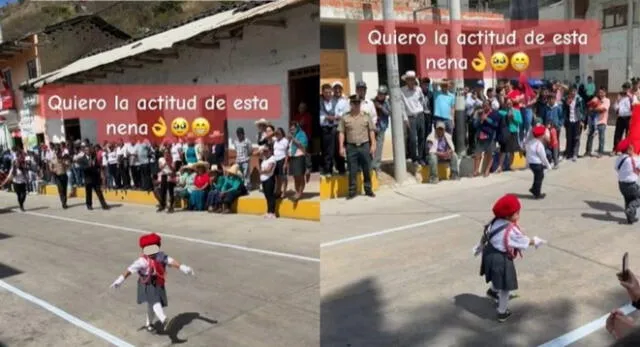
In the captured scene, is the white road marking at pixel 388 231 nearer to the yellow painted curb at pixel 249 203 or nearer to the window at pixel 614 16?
the yellow painted curb at pixel 249 203

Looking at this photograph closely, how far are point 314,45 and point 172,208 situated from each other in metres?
2.69

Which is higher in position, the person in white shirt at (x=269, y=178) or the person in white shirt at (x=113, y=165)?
the person in white shirt at (x=113, y=165)

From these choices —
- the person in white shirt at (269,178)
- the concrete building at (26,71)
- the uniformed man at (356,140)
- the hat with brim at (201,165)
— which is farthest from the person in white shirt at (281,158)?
the concrete building at (26,71)

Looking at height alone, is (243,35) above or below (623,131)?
above

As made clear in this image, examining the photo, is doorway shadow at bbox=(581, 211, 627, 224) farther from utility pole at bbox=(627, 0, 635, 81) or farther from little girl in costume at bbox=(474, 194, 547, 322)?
utility pole at bbox=(627, 0, 635, 81)

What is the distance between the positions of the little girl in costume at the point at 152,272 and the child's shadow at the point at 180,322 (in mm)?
66

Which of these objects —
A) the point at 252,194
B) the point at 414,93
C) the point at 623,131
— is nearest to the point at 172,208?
the point at 252,194

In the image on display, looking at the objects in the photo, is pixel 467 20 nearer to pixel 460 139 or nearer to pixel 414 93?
pixel 414 93

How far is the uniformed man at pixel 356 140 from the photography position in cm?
490

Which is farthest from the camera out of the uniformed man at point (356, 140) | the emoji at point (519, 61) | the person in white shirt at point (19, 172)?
the uniformed man at point (356, 140)

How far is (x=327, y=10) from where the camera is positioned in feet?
28.3

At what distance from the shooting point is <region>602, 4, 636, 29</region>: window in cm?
1468

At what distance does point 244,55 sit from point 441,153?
3.85m

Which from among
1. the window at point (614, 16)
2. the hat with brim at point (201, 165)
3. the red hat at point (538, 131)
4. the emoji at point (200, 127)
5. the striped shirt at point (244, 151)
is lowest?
the hat with brim at point (201, 165)
